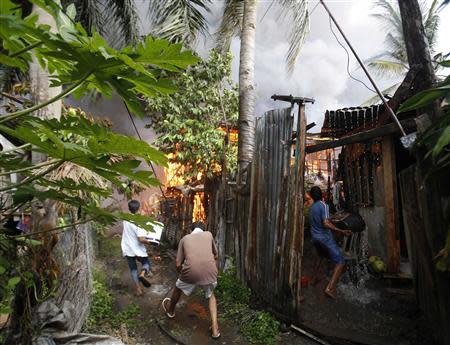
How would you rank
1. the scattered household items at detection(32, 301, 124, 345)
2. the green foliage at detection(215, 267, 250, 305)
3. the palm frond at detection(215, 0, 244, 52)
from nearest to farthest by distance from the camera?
the scattered household items at detection(32, 301, 124, 345) → the green foliage at detection(215, 267, 250, 305) → the palm frond at detection(215, 0, 244, 52)

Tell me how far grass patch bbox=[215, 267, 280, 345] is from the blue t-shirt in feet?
5.24

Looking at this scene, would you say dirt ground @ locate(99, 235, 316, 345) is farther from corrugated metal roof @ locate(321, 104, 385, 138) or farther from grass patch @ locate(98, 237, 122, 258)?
corrugated metal roof @ locate(321, 104, 385, 138)

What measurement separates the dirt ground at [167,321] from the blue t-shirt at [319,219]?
181 cm

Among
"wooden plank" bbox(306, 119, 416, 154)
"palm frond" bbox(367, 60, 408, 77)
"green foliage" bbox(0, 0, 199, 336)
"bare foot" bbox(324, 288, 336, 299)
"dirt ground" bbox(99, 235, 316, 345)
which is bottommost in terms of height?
"dirt ground" bbox(99, 235, 316, 345)

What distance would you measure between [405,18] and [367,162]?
3.65m

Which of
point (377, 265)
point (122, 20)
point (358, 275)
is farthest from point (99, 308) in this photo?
point (122, 20)

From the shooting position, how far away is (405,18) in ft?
13.0

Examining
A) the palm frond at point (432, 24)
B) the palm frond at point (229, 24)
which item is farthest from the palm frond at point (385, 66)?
the palm frond at point (229, 24)

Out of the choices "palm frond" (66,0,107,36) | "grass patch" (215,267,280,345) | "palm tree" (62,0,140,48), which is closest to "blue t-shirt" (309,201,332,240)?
"grass patch" (215,267,280,345)

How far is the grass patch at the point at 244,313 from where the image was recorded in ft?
14.7

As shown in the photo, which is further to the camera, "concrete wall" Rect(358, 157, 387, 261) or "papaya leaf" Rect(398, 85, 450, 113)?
"concrete wall" Rect(358, 157, 387, 261)

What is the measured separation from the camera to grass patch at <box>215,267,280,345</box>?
4.48 m

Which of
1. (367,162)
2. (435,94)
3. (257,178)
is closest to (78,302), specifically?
(257,178)

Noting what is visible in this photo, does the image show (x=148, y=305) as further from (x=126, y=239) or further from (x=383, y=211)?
(x=383, y=211)
